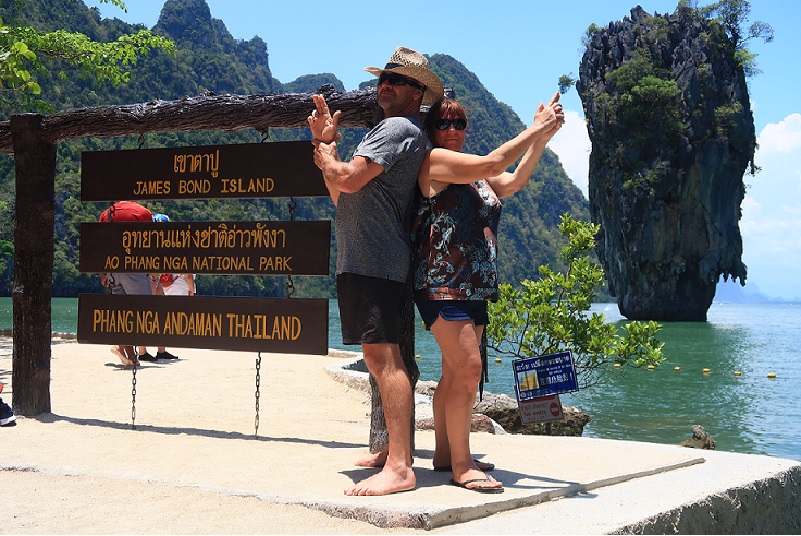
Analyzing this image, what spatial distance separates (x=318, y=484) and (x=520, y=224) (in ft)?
526

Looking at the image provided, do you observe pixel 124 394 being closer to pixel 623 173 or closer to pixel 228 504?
pixel 228 504

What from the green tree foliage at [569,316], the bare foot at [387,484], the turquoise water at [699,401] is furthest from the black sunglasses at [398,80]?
the turquoise water at [699,401]

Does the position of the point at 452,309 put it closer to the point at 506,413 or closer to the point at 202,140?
the point at 506,413

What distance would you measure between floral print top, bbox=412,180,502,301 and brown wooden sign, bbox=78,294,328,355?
161cm

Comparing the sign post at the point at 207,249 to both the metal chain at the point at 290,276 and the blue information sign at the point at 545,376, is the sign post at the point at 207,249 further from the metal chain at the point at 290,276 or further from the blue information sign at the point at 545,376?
the blue information sign at the point at 545,376

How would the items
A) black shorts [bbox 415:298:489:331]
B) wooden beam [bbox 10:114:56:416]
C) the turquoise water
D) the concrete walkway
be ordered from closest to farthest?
1. the concrete walkway
2. black shorts [bbox 415:298:489:331]
3. wooden beam [bbox 10:114:56:416]
4. the turquoise water

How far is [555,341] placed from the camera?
1023 centimetres

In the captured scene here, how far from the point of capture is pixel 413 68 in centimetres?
414

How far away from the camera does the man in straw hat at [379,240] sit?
384cm

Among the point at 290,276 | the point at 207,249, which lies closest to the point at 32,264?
the point at 207,249

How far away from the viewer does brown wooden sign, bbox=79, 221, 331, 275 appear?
5480 millimetres

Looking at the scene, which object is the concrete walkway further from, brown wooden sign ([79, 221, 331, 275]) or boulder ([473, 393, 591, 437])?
boulder ([473, 393, 591, 437])

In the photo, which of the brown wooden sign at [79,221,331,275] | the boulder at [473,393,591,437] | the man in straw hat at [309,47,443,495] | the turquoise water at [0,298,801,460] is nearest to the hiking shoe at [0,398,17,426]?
the brown wooden sign at [79,221,331,275]

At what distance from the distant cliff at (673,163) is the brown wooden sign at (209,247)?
5119 cm
